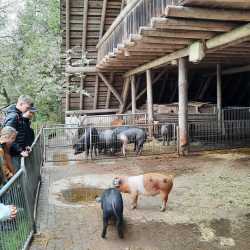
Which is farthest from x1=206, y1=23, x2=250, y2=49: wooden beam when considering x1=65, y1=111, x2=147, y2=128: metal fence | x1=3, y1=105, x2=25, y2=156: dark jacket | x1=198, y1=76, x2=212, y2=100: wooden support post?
x1=198, y1=76, x2=212, y2=100: wooden support post

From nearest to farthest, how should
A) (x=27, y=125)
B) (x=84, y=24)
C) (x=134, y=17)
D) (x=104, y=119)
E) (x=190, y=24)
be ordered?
(x=27, y=125)
(x=190, y=24)
(x=134, y=17)
(x=84, y=24)
(x=104, y=119)

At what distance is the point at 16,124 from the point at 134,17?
4.91 m

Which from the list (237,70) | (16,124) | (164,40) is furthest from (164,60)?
(16,124)

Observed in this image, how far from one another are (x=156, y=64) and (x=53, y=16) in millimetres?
10175

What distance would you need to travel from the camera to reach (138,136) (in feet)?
36.7

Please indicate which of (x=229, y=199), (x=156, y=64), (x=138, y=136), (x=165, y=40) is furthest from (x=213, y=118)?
(x=229, y=199)

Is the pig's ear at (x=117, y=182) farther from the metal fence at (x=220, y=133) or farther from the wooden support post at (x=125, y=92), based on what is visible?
the wooden support post at (x=125, y=92)

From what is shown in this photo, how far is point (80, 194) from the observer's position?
7.32 meters

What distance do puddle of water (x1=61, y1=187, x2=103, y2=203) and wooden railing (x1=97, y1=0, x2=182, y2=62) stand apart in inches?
142

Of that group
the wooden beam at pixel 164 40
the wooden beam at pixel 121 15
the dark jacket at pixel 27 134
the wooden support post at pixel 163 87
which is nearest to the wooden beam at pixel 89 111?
the wooden support post at pixel 163 87

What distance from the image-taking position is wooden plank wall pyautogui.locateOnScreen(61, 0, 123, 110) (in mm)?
15977

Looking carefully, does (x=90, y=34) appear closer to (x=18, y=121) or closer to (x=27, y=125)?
(x=27, y=125)

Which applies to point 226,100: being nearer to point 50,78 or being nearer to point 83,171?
point 50,78

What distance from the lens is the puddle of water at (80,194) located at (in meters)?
6.93
